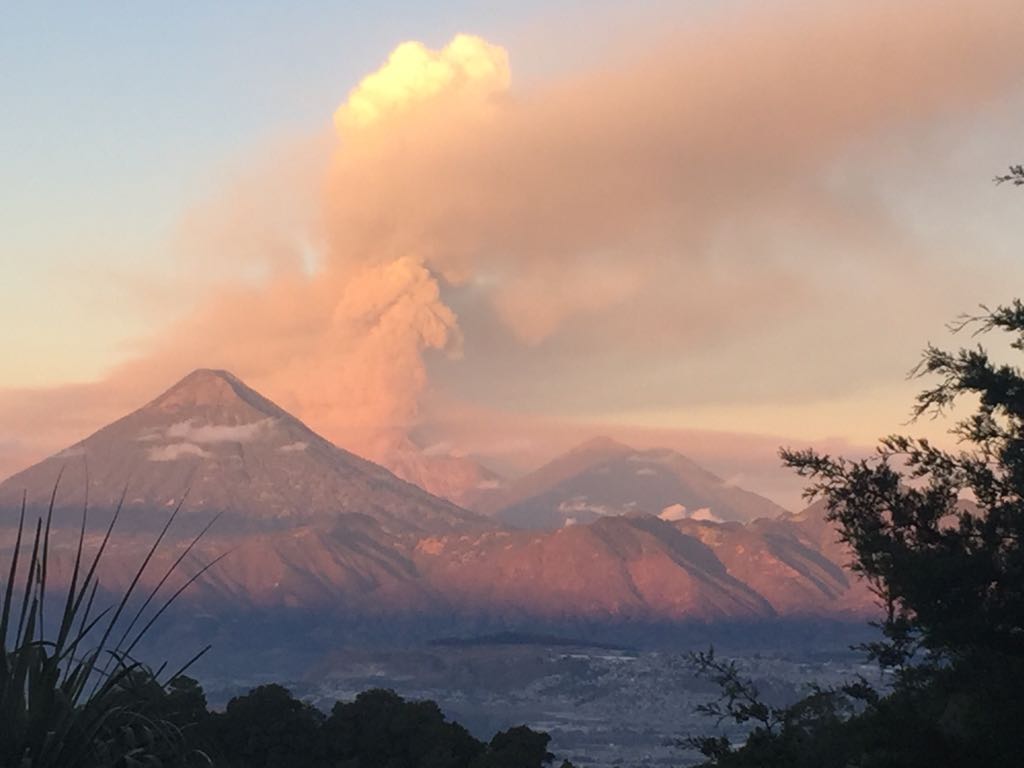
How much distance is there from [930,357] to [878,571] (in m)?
3.99

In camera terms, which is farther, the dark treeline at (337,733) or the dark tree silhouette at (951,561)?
the dark treeline at (337,733)

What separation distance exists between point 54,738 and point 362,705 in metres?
73.3

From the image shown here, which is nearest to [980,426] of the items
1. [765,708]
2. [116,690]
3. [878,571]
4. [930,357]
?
[930,357]

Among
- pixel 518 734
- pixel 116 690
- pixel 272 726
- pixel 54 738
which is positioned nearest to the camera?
pixel 54 738

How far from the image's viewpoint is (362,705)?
90750 mm

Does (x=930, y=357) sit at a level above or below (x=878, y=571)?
above

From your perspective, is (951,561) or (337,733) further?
(337,733)

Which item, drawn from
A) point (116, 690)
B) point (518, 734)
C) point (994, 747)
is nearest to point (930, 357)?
point (994, 747)

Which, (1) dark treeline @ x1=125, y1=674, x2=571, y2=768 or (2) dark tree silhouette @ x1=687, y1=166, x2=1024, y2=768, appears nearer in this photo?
(2) dark tree silhouette @ x1=687, y1=166, x2=1024, y2=768

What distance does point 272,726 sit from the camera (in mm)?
A: 89500

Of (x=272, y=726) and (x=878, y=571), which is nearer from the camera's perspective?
(x=878, y=571)

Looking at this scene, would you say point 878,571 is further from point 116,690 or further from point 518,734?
point 518,734

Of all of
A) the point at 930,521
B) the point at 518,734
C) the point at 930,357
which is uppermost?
the point at 930,357

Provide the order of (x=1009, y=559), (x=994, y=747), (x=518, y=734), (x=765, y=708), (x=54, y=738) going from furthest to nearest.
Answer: (x=518, y=734) < (x=765, y=708) < (x=1009, y=559) < (x=994, y=747) < (x=54, y=738)
